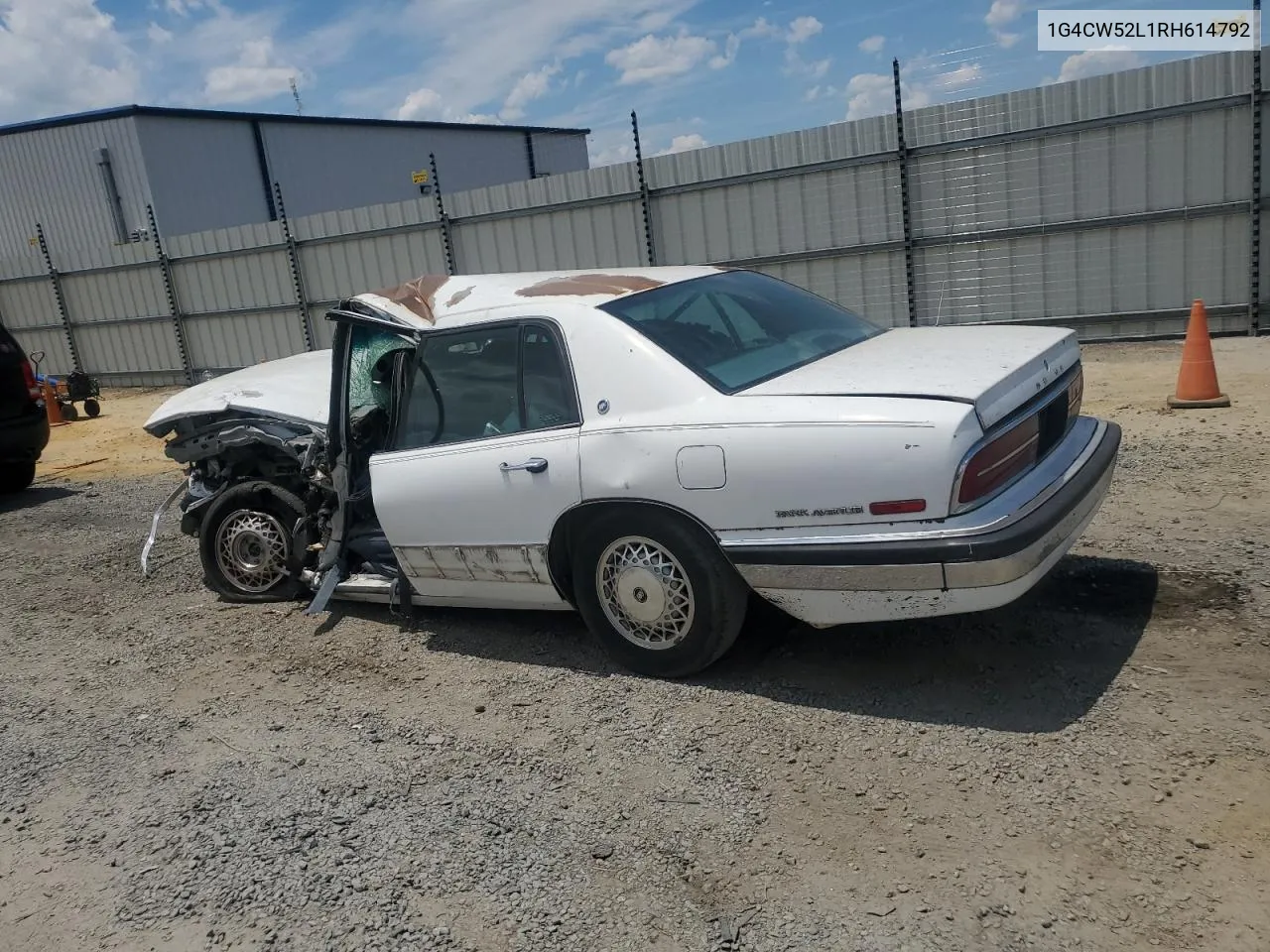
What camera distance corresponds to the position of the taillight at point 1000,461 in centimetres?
320

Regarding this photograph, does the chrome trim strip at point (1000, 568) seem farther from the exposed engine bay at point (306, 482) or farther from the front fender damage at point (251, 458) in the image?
the front fender damage at point (251, 458)

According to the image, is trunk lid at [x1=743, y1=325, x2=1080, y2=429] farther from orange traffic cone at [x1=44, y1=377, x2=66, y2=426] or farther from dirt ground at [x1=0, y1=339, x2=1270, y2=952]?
orange traffic cone at [x1=44, y1=377, x2=66, y2=426]

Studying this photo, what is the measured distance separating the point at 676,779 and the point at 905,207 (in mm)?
9596

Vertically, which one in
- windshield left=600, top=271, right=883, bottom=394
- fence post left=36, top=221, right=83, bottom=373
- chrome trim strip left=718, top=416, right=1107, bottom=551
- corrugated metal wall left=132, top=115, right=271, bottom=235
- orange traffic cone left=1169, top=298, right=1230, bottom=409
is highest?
corrugated metal wall left=132, top=115, right=271, bottom=235

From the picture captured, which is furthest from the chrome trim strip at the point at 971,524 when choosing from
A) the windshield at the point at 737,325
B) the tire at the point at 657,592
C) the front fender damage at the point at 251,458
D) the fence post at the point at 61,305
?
the fence post at the point at 61,305

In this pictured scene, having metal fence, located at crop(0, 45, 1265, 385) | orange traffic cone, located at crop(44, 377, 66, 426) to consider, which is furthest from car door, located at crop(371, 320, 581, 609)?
orange traffic cone, located at crop(44, 377, 66, 426)

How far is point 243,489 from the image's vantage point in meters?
5.39

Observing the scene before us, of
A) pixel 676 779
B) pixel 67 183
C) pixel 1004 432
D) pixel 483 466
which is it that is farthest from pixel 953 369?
pixel 67 183

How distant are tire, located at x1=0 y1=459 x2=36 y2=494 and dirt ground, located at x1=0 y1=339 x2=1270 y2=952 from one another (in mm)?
5317

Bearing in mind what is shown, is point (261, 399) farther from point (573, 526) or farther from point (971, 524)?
point (971, 524)

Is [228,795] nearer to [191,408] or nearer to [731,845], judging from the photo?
[731,845]

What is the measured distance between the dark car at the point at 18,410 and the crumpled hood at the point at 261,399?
430 cm

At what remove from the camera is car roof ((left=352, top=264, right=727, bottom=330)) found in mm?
4297

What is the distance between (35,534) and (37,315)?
50.3 ft
